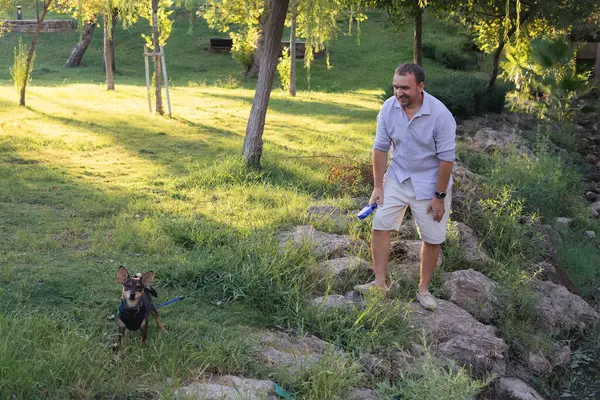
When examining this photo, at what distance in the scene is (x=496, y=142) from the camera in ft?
44.2

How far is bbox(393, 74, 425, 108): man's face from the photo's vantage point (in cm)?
554

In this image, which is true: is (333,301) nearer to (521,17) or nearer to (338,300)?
(338,300)

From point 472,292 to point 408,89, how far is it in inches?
91.9

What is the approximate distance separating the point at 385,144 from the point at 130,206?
145 inches

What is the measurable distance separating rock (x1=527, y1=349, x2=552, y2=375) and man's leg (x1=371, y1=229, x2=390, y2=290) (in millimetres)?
1571

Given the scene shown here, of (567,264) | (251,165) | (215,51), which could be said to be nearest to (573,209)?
(567,264)

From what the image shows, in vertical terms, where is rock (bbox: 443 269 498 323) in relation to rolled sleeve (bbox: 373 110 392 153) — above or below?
below

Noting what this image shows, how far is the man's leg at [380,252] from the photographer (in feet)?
19.8

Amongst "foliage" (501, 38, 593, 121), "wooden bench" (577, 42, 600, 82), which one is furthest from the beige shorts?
"wooden bench" (577, 42, 600, 82)

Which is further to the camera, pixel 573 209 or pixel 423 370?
pixel 573 209

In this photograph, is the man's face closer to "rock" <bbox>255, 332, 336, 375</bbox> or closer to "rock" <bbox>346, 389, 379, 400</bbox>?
"rock" <bbox>255, 332, 336, 375</bbox>

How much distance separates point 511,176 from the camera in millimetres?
10547

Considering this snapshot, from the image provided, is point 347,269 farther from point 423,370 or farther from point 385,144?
point 423,370

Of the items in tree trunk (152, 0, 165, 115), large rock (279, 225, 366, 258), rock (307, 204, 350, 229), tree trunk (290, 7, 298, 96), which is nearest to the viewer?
large rock (279, 225, 366, 258)
